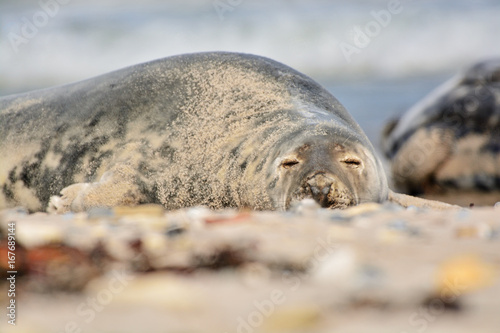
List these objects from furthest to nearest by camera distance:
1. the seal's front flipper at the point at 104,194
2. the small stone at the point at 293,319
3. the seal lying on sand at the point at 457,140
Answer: the seal lying on sand at the point at 457,140 < the seal's front flipper at the point at 104,194 < the small stone at the point at 293,319

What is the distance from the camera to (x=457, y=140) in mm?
7449

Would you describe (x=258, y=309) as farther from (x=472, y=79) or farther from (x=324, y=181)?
(x=472, y=79)

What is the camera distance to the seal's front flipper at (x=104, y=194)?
4102 mm

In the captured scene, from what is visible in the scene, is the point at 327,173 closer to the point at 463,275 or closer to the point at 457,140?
the point at 463,275

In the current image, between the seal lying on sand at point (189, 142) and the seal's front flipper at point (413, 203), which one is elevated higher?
the seal lying on sand at point (189, 142)

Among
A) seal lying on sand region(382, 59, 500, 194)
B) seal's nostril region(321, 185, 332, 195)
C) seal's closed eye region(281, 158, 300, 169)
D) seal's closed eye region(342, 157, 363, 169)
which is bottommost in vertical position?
seal lying on sand region(382, 59, 500, 194)

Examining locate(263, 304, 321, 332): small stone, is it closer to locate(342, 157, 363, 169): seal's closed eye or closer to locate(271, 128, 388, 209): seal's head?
locate(271, 128, 388, 209): seal's head

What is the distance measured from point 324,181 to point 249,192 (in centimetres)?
62

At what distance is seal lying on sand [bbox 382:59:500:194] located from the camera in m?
7.30

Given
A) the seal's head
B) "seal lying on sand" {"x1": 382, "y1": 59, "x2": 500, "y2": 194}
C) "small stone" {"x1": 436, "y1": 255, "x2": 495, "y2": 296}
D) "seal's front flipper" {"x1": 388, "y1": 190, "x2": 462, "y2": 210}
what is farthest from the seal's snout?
"seal lying on sand" {"x1": 382, "y1": 59, "x2": 500, "y2": 194}

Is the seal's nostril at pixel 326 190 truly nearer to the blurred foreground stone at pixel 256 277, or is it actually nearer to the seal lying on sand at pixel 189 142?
the seal lying on sand at pixel 189 142

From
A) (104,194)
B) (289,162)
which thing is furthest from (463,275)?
(104,194)

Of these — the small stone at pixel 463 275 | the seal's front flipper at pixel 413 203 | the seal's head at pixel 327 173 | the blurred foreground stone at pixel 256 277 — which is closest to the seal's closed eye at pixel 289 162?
the seal's head at pixel 327 173

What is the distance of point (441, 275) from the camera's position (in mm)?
1885
